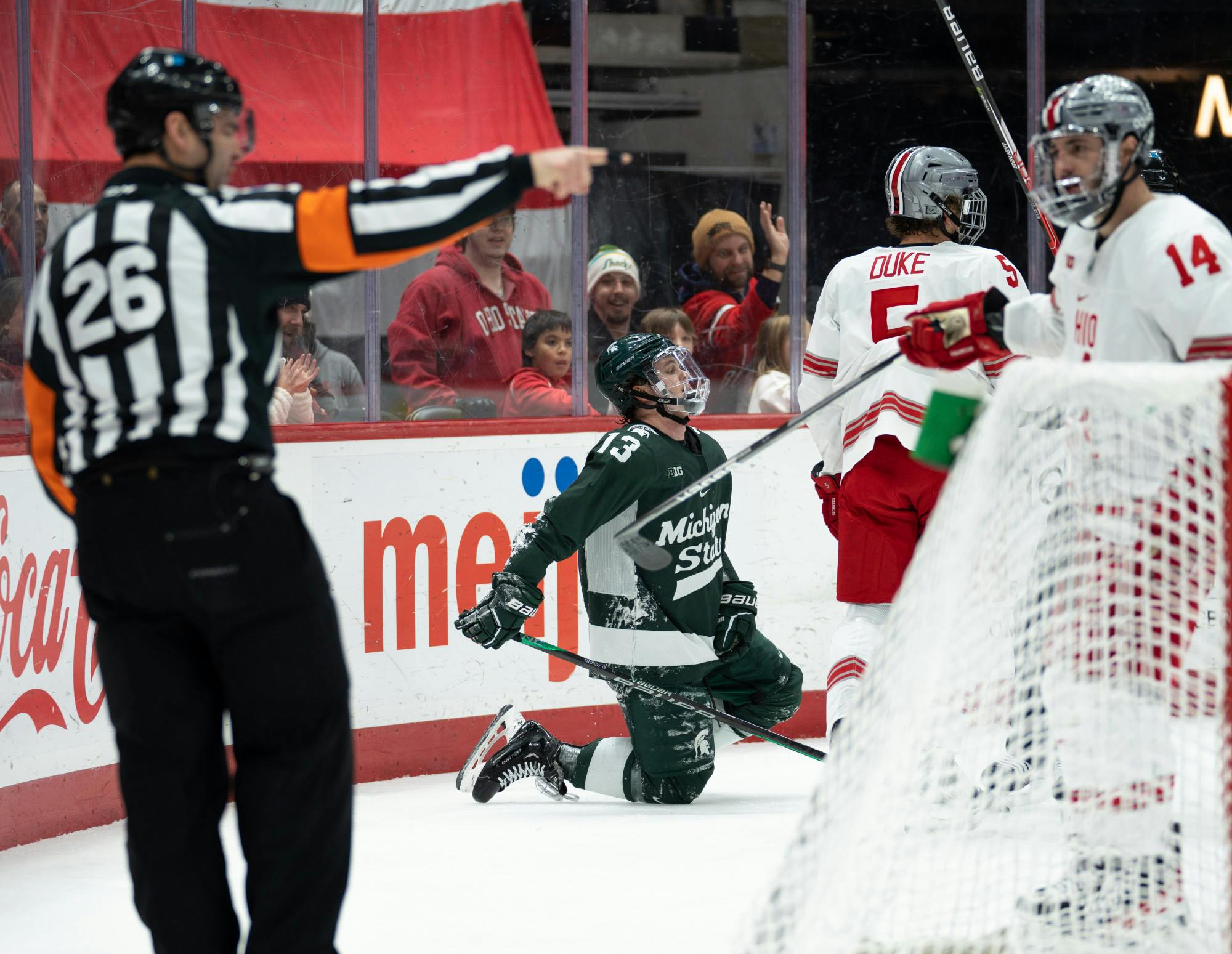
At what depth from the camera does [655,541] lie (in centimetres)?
385

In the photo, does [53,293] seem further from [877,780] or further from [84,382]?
[877,780]

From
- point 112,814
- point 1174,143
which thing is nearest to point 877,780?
point 112,814

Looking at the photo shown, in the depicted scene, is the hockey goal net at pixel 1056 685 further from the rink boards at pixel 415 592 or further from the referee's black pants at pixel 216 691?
the rink boards at pixel 415 592

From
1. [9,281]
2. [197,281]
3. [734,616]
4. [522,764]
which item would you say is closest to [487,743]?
[522,764]

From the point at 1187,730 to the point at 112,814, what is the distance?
245 centimetres

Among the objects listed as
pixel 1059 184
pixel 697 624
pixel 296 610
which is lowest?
pixel 697 624

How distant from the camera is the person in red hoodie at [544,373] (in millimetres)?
4785

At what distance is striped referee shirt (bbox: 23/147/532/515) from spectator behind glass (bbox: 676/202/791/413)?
10.8 ft

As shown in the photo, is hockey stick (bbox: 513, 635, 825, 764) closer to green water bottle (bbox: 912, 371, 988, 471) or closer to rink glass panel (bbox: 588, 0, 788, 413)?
rink glass panel (bbox: 588, 0, 788, 413)

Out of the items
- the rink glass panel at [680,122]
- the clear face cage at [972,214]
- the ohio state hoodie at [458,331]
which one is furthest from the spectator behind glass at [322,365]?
the clear face cage at [972,214]

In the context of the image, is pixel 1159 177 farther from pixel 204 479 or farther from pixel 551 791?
pixel 204 479

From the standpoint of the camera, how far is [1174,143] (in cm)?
608

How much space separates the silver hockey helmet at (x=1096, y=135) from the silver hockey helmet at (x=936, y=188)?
1189 mm

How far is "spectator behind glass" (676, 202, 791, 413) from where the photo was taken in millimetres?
5242
